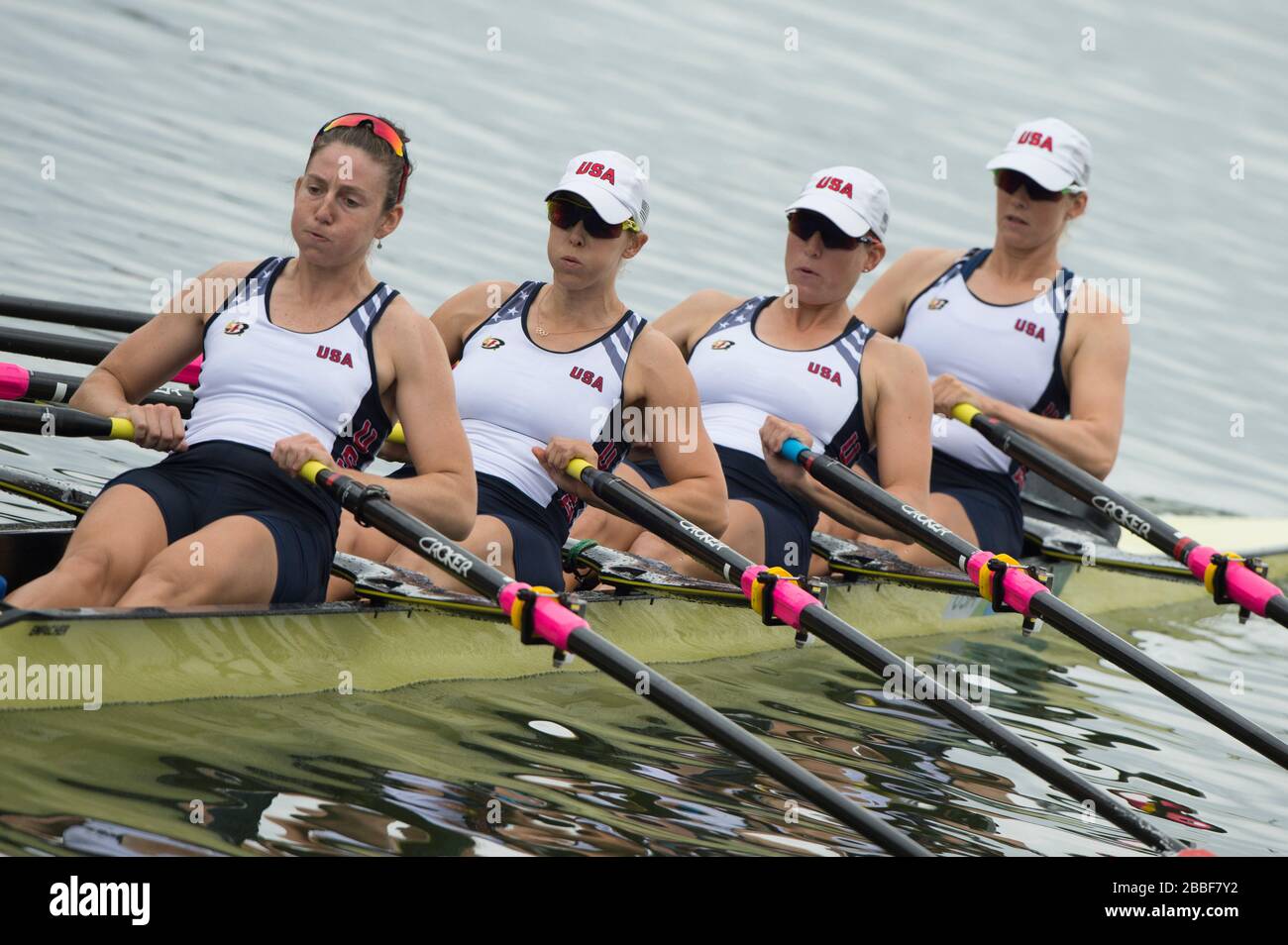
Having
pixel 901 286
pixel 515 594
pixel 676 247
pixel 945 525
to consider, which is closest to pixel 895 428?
pixel 945 525

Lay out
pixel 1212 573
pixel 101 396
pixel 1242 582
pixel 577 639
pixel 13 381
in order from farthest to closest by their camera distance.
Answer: pixel 1212 573, pixel 1242 582, pixel 13 381, pixel 101 396, pixel 577 639

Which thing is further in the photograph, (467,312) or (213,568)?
(467,312)

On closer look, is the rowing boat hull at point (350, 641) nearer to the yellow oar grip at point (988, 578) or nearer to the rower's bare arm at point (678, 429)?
the rower's bare arm at point (678, 429)

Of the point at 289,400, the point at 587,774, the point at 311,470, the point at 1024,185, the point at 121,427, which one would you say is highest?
the point at 1024,185

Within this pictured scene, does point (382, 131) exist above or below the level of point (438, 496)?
above

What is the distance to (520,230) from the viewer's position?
1580cm

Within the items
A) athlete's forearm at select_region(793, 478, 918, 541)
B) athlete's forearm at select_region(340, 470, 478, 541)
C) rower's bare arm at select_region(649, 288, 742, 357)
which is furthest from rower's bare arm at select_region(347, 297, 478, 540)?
rower's bare arm at select_region(649, 288, 742, 357)

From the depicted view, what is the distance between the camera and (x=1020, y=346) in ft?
28.1

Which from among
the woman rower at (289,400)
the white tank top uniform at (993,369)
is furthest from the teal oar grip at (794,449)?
the woman rower at (289,400)

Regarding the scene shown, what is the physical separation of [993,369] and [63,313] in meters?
4.18

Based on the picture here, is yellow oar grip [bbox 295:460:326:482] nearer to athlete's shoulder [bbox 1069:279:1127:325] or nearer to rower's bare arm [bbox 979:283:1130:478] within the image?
rower's bare arm [bbox 979:283:1130:478]

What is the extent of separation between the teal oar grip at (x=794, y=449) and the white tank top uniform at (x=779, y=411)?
0.28 m

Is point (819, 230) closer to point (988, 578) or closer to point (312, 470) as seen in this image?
point (988, 578)

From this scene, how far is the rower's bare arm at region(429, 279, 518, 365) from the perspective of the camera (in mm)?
7148
